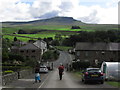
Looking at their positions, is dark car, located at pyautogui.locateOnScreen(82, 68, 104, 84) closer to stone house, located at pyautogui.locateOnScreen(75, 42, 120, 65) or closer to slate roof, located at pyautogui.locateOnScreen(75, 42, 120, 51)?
stone house, located at pyautogui.locateOnScreen(75, 42, 120, 65)

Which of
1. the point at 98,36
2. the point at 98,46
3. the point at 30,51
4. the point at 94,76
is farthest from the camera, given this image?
the point at 98,36

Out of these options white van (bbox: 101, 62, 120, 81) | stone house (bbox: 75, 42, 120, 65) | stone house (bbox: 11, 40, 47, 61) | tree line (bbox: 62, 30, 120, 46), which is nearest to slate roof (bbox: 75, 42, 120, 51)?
stone house (bbox: 75, 42, 120, 65)

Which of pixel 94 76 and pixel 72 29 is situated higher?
pixel 72 29

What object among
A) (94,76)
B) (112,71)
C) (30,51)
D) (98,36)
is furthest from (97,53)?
(94,76)

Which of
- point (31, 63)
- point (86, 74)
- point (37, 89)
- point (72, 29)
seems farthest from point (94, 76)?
point (72, 29)

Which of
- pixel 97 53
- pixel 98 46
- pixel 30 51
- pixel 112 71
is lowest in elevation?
pixel 30 51

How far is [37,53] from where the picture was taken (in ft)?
334

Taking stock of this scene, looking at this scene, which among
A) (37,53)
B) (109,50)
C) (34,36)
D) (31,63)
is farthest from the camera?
(34,36)

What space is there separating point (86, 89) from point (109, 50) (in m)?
61.6

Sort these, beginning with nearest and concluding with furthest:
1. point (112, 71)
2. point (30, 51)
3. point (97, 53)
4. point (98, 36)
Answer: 1. point (112, 71)
2. point (97, 53)
3. point (30, 51)
4. point (98, 36)

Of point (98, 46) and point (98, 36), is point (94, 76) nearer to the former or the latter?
point (98, 46)

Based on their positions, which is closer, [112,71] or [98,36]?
[112,71]

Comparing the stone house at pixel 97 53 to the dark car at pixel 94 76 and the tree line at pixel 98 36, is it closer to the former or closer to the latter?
the tree line at pixel 98 36

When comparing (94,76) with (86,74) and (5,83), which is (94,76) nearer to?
(86,74)
